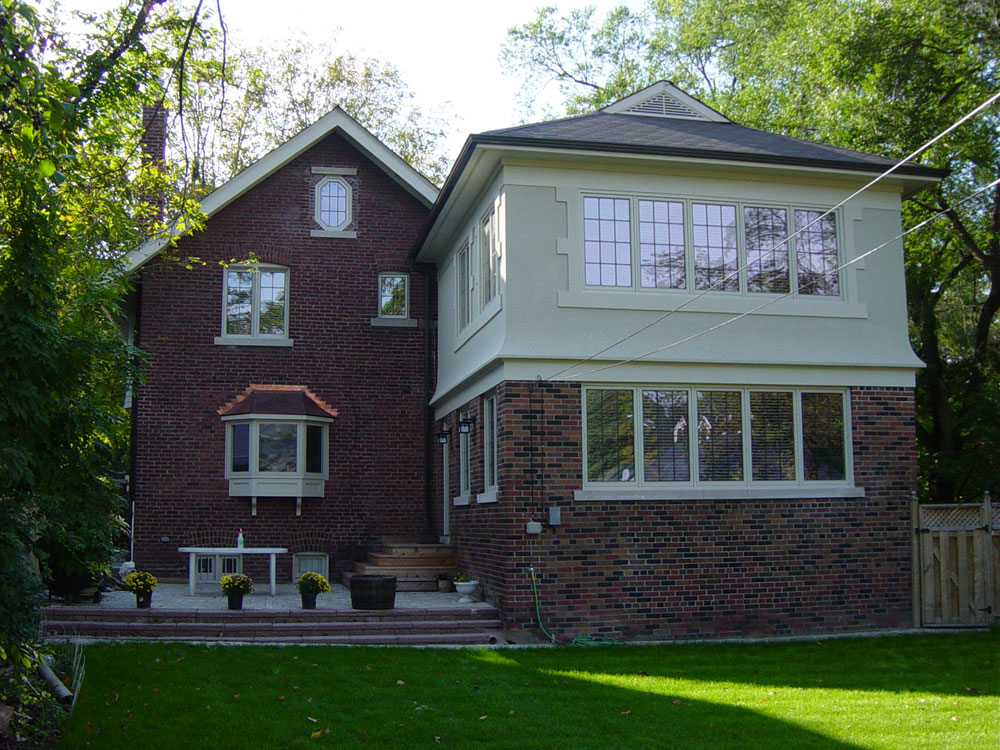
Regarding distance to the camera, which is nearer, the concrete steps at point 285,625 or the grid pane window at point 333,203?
the concrete steps at point 285,625

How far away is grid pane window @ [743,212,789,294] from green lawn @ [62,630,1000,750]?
477 centimetres

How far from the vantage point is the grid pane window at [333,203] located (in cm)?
1778

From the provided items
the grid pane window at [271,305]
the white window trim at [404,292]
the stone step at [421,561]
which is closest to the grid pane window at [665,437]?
the stone step at [421,561]

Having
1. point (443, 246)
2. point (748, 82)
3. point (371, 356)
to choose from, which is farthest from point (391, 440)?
point (748, 82)

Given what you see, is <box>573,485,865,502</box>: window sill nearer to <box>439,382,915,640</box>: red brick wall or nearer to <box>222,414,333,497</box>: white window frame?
<box>439,382,915,640</box>: red brick wall

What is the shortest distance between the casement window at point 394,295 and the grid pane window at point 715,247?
20.9ft

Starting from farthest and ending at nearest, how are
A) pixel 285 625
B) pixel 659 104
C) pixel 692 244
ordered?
1. pixel 659 104
2. pixel 692 244
3. pixel 285 625

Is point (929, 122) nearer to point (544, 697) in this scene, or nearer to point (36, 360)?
point (544, 697)

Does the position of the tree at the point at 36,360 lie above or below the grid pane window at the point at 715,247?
below

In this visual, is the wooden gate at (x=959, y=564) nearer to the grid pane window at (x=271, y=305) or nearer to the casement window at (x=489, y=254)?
the casement window at (x=489, y=254)

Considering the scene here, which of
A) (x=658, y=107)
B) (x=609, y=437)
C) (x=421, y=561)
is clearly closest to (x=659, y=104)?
(x=658, y=107)

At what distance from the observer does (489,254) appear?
1380 cm

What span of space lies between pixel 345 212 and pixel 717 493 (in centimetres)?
880

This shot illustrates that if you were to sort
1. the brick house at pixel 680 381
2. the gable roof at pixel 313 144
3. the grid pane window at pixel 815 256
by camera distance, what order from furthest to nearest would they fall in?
the gable roof at pixel 313 144 → the grid pane window at pixel 815 256 → the brick house at pixel 680 381
